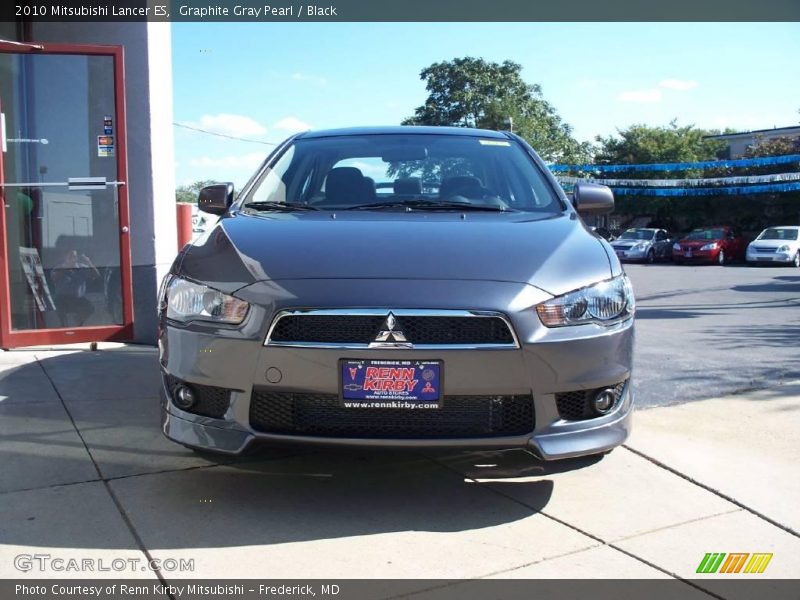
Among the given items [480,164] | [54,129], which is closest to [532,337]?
[480,164]

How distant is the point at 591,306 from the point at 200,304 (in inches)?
59.5

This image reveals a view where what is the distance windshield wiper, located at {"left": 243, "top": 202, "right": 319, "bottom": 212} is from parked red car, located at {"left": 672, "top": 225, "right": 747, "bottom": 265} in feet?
89.1

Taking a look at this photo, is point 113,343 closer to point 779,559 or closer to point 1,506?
point 1,506

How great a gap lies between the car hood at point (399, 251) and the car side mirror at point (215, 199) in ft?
1.80

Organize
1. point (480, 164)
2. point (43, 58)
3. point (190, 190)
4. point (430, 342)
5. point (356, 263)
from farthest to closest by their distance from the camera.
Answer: point (190, 190), point (43, 58), point (480, 164), point (356, 263), point (430, 342)

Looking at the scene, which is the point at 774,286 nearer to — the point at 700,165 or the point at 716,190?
the point at 716,190

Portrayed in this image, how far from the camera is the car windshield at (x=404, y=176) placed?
3975mm

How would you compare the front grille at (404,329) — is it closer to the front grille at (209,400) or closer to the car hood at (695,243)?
the front grille at (209,400)

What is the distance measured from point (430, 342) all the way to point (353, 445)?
1.53 feet

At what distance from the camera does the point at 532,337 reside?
2885 millimetres

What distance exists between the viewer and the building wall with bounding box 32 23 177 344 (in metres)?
6.46

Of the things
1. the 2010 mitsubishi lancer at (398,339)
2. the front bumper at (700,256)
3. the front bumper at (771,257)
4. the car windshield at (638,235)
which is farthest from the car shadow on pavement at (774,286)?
the 2010 mitsubishi lancer at (398,339)

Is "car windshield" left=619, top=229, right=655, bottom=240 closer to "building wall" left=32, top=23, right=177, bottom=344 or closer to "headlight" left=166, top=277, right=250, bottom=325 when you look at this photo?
"building wall" left=32, top=23, right=177, bottom=344

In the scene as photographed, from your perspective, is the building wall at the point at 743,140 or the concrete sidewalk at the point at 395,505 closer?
the concrete sidewalk at the point at 395,505
